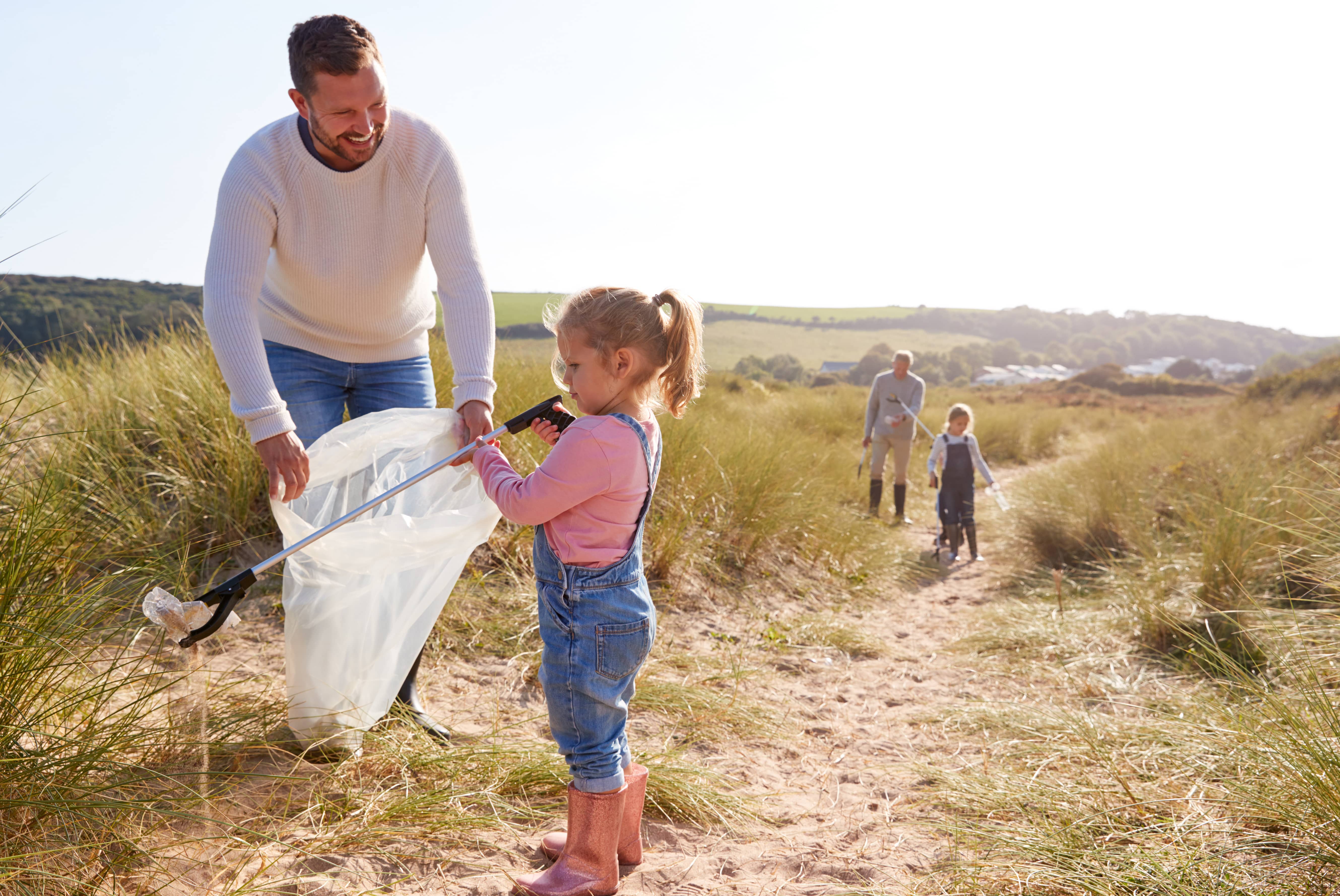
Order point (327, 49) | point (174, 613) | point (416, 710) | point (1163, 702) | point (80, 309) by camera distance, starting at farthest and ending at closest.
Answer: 1. point (80, 309)
2. point (1163, 702)
3. point (416, 710)
4. point (327, 49)
5. point (174, 613)

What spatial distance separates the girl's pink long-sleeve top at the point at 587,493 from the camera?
1786 millimetres

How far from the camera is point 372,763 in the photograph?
230 cm

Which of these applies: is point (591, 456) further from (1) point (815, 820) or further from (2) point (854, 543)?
(2) point (854, 543)

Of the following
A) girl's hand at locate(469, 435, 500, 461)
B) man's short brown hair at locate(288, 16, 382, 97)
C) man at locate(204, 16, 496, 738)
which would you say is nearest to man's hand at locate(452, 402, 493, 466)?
man at locate(204, 16, 496, 738)

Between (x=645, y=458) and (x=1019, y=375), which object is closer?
(x=645, y=458)

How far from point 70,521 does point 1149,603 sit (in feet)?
15.4

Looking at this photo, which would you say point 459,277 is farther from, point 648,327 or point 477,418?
point 648,327

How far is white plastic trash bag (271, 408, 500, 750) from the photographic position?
2.25 m

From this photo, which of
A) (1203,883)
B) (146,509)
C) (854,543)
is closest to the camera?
(1203,883)

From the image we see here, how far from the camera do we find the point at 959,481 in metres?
6.89

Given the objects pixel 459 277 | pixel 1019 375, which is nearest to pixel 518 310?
pixel 459 277

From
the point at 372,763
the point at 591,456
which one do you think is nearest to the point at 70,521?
the point at 372,763

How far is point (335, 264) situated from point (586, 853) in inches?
65.8

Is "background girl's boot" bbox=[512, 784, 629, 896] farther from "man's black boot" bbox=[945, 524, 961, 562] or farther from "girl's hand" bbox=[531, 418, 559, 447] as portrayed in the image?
"man's black boot" bbox=[945, 524, 961, 562]
